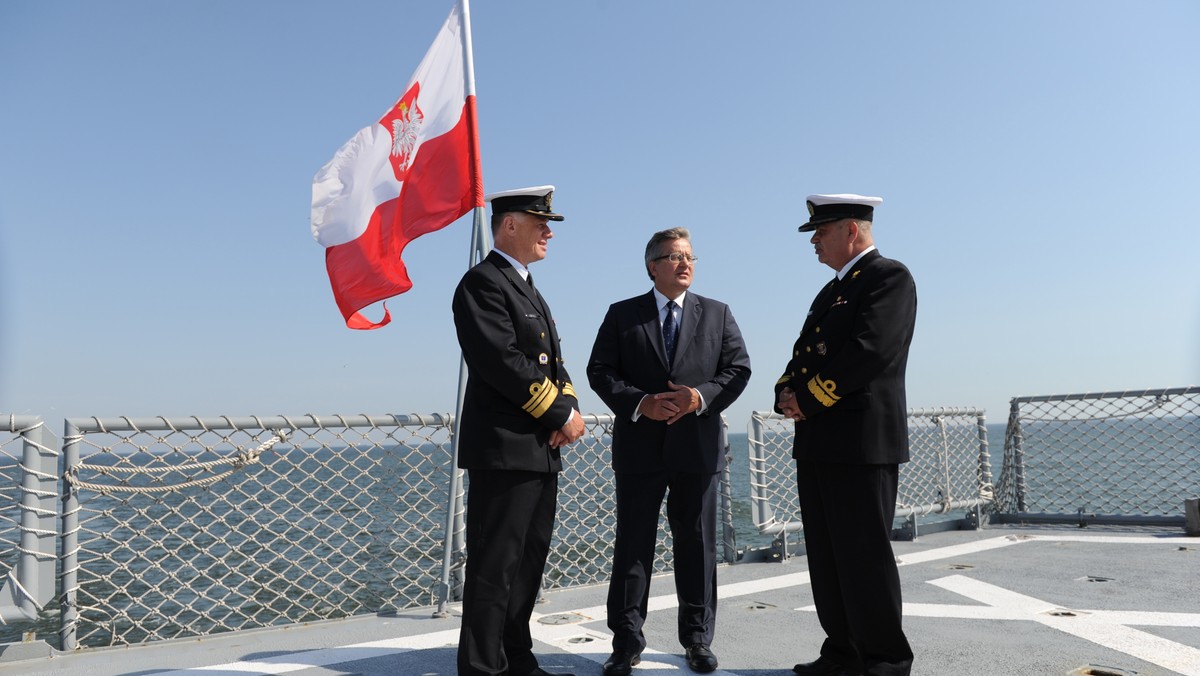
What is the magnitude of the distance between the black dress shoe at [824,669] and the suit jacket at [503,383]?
1.12 meters

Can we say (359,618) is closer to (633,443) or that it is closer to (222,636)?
(222,636)

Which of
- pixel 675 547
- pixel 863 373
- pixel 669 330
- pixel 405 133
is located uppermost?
pixel 405 133

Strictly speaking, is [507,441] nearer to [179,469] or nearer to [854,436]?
[854,436]

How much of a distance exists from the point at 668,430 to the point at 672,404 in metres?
0.14

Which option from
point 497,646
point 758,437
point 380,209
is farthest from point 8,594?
point 758,437

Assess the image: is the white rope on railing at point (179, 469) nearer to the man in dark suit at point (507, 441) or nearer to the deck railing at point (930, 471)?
the man in dark suit at point (507, 441)

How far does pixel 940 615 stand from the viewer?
3.52m

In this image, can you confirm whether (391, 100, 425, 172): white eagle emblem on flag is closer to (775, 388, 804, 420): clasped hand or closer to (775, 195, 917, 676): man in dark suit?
(775, 195, 917, 676): man in dark suit

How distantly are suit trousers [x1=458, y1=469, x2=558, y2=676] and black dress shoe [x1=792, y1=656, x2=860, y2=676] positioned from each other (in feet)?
3.05

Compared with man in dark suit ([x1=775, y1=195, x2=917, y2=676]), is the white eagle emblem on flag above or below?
above

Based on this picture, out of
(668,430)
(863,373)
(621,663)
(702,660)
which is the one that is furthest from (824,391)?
(621,663)

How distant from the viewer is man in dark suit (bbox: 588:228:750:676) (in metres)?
2.95

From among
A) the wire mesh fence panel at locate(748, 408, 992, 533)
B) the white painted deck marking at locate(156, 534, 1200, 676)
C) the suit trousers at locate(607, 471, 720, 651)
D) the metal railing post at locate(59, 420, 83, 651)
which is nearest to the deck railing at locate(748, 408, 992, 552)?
the wire mesh fence panel at locate(748, 408, 992, 533)

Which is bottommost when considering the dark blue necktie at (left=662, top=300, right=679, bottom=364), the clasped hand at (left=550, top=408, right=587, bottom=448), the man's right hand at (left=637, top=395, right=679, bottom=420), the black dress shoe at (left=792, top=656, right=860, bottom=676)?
the black dress shoe at (left=792, top=656, right=860, bottom=676)
